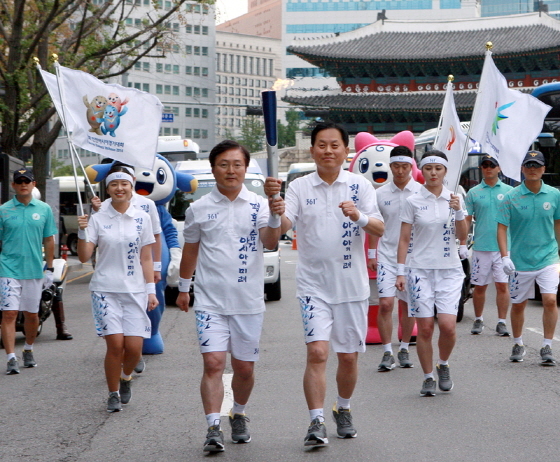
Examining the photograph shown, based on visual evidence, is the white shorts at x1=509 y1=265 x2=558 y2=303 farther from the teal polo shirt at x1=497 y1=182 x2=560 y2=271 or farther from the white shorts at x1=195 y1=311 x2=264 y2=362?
the white shorts at x1=195 y1=311 x2=264 y2=362

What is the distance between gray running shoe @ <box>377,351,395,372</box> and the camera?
856 cm

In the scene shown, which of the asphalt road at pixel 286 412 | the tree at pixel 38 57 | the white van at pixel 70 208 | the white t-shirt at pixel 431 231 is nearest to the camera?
the asphalt road at pixel 286 412

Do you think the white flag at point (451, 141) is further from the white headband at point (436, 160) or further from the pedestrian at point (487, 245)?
the white headband at point (436, 160)

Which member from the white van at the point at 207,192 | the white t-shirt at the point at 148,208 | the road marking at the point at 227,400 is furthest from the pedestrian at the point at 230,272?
the white van at the point at 207,192

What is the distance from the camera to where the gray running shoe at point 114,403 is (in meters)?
7.02

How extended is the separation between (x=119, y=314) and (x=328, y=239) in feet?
6.33

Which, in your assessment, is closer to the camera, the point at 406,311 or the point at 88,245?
the point at 88,245

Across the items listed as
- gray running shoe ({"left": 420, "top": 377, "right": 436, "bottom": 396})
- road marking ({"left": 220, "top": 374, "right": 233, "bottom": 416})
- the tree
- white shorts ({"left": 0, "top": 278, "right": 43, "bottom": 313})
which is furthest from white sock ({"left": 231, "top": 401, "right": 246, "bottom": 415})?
the tree

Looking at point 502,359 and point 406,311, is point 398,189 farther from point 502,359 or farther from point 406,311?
point 502,359

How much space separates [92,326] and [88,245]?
604cm

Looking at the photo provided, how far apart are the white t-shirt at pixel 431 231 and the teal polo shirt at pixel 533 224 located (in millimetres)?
1277

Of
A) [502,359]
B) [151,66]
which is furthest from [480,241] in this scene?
[151,66]

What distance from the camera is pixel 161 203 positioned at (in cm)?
1032

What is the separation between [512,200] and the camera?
347 inches
